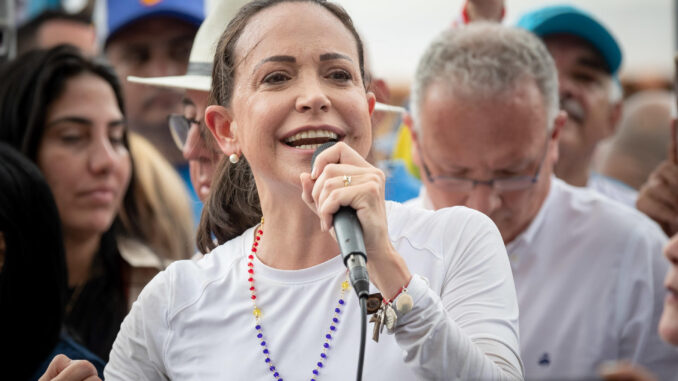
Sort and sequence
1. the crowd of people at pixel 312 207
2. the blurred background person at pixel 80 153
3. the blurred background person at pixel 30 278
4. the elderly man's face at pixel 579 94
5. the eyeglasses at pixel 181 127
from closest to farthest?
1. the crowd of people at pixel 312 207
2. the blurred background person at pixel 30 278
3. the eyeglasses at pixel 181 127
4. the blurred background person at pixel 80 153
5. the elderly man's face at pixel 579 94

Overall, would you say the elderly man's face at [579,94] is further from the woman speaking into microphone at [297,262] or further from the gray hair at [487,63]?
the woman speaking into microphone at [297,262]

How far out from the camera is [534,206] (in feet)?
9.52

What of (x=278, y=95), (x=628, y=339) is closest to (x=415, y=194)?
(x=628, y=339)

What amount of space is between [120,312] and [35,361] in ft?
2.03

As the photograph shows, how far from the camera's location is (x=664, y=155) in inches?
201

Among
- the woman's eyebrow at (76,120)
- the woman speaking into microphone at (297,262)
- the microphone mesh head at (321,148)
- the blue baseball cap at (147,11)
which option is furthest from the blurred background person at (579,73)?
the microphone mesh head at (321,148)

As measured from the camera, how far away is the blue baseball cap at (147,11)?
13.7ft

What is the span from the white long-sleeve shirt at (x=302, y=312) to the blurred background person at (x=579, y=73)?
78.3 inches

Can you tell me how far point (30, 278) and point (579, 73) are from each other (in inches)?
93.4

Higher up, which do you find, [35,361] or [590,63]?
[590,63]

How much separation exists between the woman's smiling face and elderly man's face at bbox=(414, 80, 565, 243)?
34.0 inches

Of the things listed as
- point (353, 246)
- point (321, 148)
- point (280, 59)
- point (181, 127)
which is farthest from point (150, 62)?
point (353, 246)

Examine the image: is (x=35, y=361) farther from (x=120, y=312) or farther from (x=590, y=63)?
(x=590, y=63)

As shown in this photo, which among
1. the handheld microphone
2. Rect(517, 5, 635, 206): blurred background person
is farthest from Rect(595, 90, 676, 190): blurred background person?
the handheld microphone
